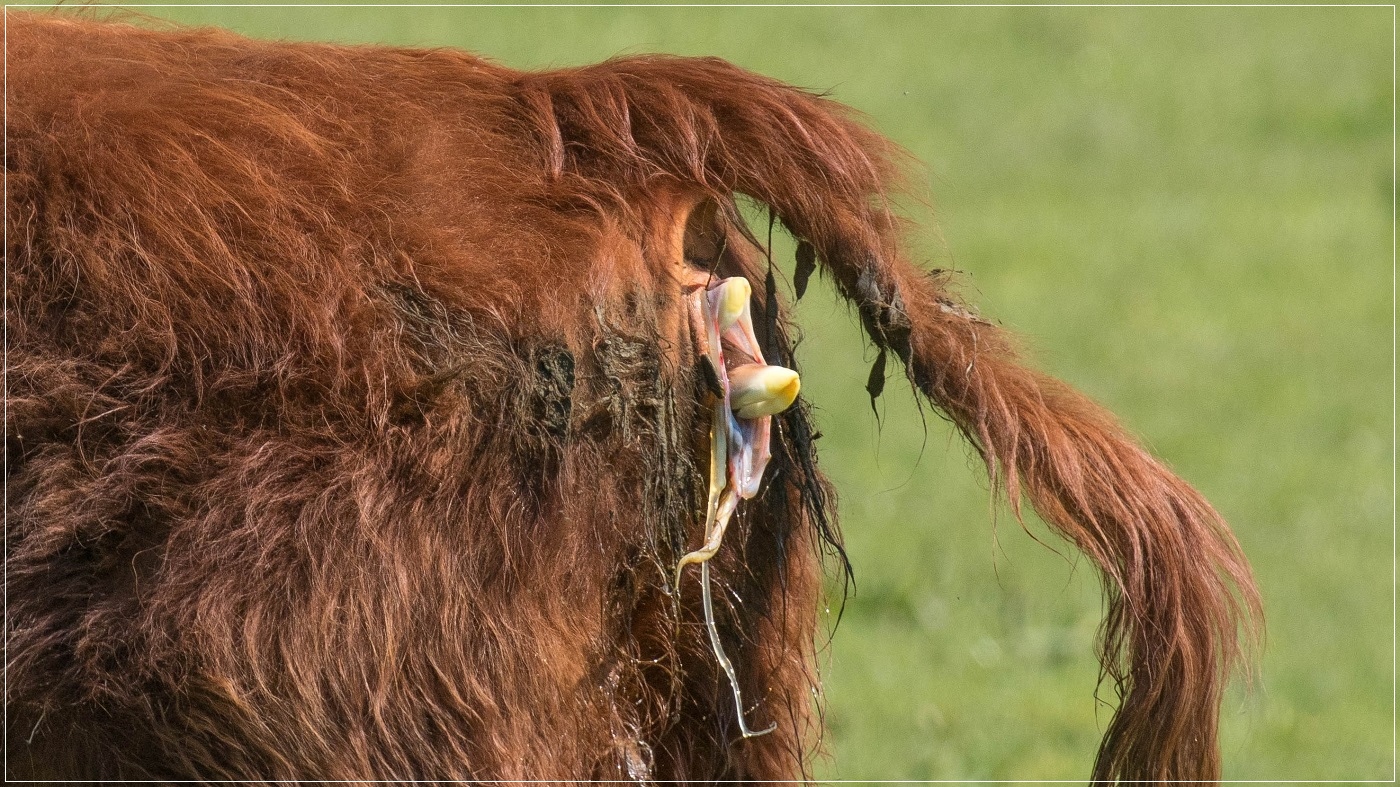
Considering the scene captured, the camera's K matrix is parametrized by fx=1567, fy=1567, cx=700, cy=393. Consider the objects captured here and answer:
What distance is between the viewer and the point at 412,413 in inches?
64.1

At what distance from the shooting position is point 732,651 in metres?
2.01

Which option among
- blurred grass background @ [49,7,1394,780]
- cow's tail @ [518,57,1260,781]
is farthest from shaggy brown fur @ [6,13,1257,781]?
blurred grass background @ [49,7,1394,780]

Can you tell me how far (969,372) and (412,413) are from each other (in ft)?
2.14

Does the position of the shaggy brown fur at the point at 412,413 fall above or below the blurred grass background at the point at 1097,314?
above

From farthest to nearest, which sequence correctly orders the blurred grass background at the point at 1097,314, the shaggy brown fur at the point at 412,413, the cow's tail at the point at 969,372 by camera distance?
the blurred grass background at the point at 1097,314 < the cow's tail at the point at 969,372 < the shaggy brown fur at the point at 412,413

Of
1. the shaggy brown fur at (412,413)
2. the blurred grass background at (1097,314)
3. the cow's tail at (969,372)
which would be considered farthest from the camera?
the blurred grass background at (1097,314)

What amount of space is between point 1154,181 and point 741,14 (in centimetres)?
305

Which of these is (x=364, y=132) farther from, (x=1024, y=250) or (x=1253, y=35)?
(x=1253, y=35)

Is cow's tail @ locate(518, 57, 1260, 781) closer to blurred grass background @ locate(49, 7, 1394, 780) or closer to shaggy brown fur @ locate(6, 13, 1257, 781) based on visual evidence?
shaggy brown fur @ locate(6, 13, 1257, 781)

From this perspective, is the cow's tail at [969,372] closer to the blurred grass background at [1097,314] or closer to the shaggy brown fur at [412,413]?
the shaggy brown fur at [412,413]

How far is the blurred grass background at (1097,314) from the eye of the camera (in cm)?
358

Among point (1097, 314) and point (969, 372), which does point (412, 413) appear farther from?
point (1097, 314)

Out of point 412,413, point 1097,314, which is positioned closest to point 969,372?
point 412,413

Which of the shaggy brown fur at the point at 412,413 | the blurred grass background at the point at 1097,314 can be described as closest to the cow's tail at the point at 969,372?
the shaggy brown fur at the point at 412,413
